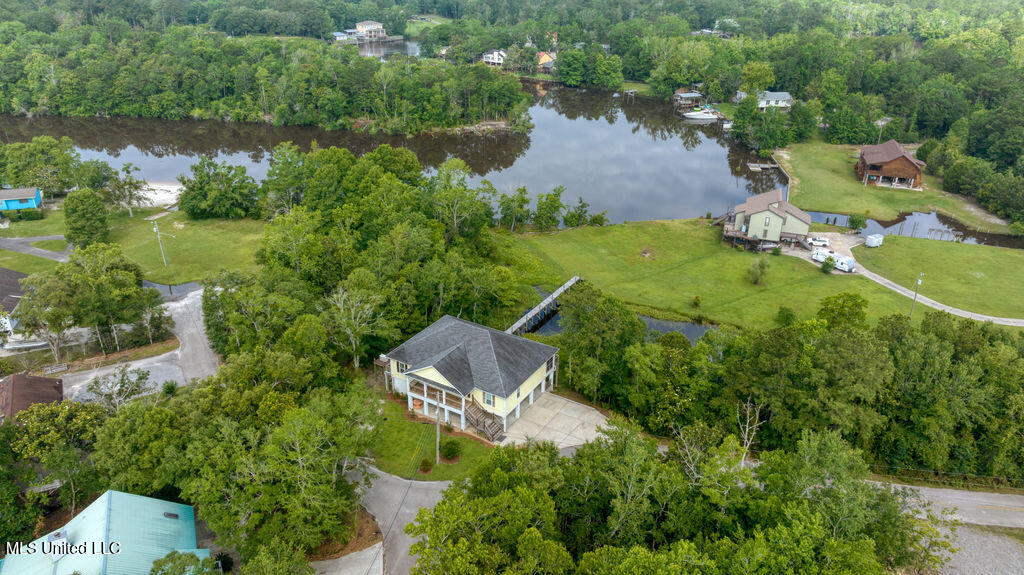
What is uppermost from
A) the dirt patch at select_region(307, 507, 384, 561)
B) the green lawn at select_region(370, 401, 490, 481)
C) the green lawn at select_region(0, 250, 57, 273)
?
the green lawn at select_region(0, 250, 57, 273)

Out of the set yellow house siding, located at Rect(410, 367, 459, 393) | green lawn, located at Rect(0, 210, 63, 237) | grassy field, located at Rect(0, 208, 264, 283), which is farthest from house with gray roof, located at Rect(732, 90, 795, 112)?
green lawn, located at Rect(0, 210, 63, 237)

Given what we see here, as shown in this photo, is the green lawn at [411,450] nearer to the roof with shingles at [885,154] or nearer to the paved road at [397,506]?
the paved road at [397,506]

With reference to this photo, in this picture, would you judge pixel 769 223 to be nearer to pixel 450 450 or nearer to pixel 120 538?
pixel 450 450

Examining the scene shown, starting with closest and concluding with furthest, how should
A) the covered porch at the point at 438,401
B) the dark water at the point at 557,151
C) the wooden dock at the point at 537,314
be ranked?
the covered porch at the point at 438,401 < the wooden dock at the point at 537,314 < the dark water at the point at 557,151

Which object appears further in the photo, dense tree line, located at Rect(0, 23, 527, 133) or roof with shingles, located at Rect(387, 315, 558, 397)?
dense tree line, located at Rect(0, 23, 527, 133)

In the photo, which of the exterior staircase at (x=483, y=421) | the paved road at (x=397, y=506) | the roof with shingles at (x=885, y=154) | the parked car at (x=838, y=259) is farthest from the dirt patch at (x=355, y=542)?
the roof with shingles at (x=885, y=154)

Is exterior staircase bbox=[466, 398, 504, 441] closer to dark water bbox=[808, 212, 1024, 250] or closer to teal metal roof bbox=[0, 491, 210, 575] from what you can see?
teal metal roof bbox=[0, 491, 210, 575]

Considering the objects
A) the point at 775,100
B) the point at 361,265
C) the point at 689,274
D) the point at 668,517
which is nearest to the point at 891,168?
the point at 775,100
